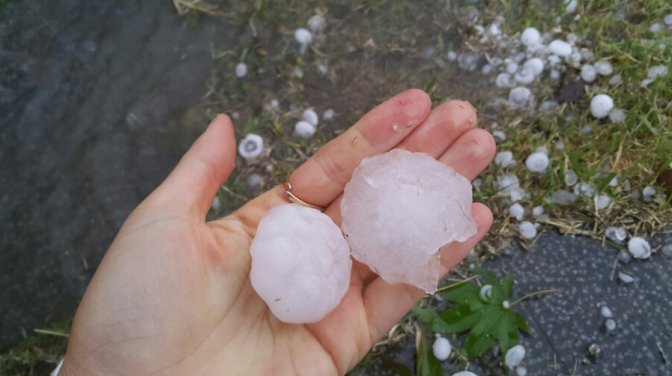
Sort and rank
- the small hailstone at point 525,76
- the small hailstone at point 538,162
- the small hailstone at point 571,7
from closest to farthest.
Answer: the small hailstone at point 538,162 → the small hailstone at point 525,76 → the small hailstone at point 571,7

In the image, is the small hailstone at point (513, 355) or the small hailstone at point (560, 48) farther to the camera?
the small hailstone at point (560, 48)

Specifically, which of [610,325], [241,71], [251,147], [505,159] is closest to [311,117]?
[251,147]

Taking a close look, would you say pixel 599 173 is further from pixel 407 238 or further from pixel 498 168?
pixel 407 238

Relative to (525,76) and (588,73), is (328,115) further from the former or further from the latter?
(588,73)

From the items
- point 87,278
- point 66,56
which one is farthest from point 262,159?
point 66,56

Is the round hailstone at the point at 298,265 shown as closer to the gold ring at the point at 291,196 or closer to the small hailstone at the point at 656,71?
the gold ring at the point at 291,196

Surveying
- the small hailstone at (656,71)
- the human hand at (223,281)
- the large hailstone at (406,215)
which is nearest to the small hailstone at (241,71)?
the human hand at (223,281)
